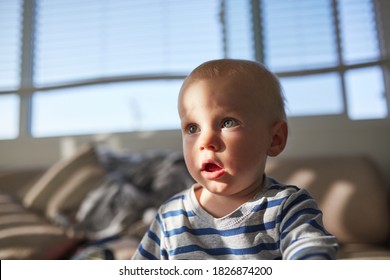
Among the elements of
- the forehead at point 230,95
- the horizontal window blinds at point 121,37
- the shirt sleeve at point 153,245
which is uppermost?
the horizontal window blinds at point 121,37

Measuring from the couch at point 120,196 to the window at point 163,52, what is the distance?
0.16 metres

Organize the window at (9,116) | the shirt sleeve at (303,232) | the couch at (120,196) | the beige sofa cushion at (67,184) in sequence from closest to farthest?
the shirt sleeve at (303,232) → the couch at (120,196) → the window at (9,116) → the beige sofa cushion at (67,184)

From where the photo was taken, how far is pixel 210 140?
33 centimetres

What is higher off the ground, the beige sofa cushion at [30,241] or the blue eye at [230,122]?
the blue eye at [230,122]

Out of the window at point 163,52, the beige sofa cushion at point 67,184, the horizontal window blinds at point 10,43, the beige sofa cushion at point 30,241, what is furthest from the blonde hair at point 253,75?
the beige sofa cushion at point 67,184

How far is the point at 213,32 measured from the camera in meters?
0.62

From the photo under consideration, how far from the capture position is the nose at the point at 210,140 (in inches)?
13.2

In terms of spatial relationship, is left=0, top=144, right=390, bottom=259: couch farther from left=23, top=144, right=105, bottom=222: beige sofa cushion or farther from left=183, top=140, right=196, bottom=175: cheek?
left=183, top=140, right=196, bottom=175: cheek

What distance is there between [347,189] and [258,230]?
60 centimetres

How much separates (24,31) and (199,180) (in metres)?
0.63

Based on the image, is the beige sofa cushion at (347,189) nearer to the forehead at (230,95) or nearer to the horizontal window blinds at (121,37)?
the horizontal window blinds at (121,37)

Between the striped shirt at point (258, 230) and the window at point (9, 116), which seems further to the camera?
the window at point (9, 116)

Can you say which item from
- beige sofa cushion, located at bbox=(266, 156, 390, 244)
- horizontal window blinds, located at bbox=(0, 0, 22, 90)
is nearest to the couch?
beige sofa cushion, located at bbox=(266, 156, 390, 244)
